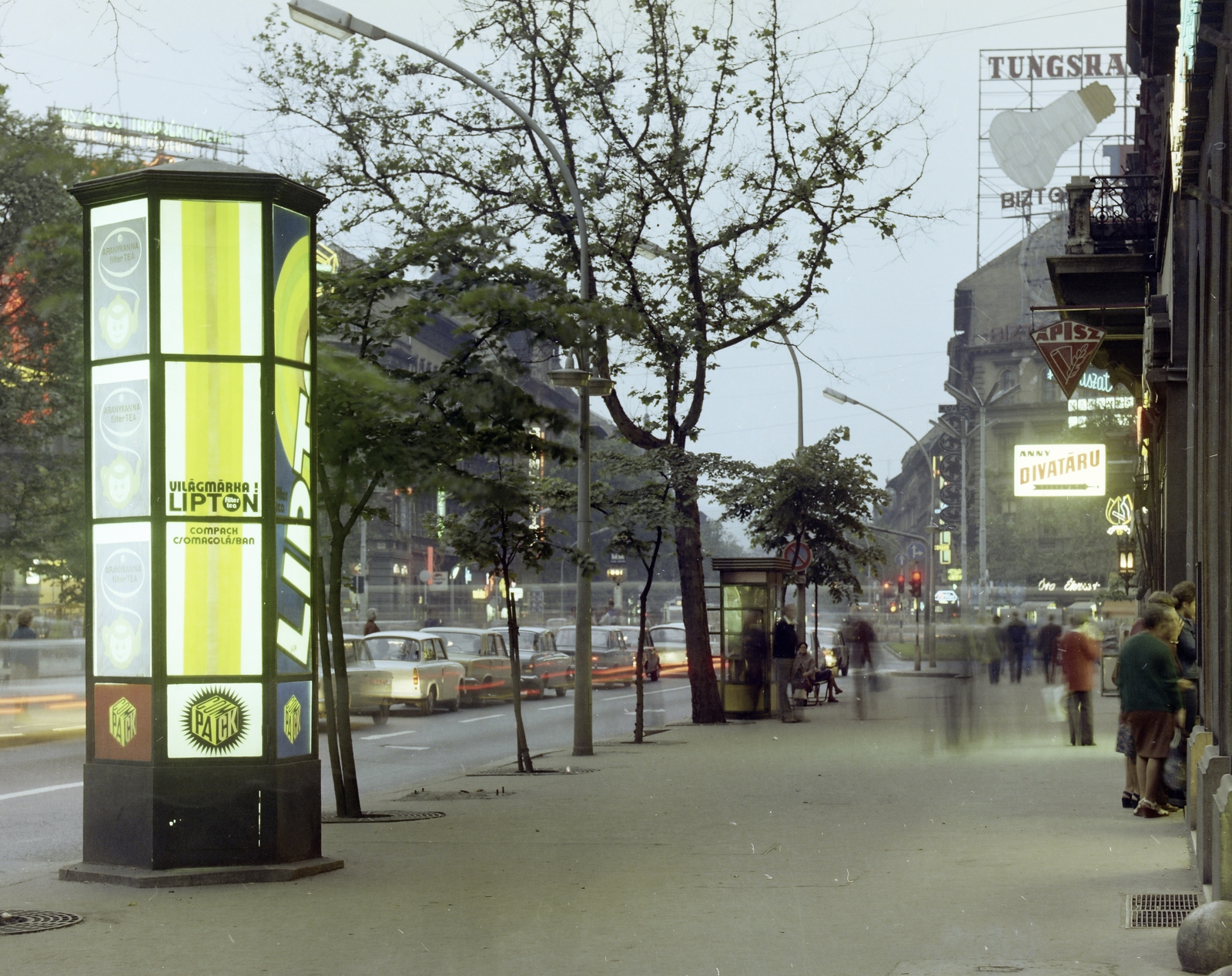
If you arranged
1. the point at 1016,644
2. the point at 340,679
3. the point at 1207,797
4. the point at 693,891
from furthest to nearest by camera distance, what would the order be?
the point at 1016,644 < the point at 340,679 < the point at 693,891 < the point at 1207,797

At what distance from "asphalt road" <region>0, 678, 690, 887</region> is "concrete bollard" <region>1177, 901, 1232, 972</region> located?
7002mm

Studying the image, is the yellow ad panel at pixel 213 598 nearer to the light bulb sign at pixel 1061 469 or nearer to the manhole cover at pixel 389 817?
the manhole cover at pixel 389 817

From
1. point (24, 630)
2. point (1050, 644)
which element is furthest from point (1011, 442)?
point (24, 630)

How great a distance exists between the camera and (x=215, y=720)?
10.2 m

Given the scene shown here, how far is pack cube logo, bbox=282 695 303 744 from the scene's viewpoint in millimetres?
10406

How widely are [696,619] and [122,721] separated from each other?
17.0 m

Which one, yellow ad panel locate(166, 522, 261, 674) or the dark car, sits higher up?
yellow ad panel locate(166, 522, 261, 674)

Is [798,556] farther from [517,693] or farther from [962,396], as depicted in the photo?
[962,396]

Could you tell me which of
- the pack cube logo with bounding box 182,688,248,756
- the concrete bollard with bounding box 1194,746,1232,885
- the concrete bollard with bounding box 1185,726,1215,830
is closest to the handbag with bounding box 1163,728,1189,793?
the concrete bollard with bounding box 1185,726,1215,830

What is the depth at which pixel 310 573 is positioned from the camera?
1096 centimetres

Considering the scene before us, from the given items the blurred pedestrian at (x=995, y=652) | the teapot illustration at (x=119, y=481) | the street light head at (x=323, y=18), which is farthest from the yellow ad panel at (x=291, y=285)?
the blurred pedestrian at (x=995, y=652)

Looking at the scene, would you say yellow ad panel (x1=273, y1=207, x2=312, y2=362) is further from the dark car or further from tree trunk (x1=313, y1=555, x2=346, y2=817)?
the dark car

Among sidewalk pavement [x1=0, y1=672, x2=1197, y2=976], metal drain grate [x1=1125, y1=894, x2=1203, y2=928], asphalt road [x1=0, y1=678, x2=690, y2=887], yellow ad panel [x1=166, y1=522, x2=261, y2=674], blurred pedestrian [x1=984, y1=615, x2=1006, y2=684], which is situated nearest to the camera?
sidewalk pavement [x1=0, y1=672, x2=1197, y2=976]

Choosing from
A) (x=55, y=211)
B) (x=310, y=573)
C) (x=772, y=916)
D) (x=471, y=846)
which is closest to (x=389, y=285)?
(x=310, y=573)
